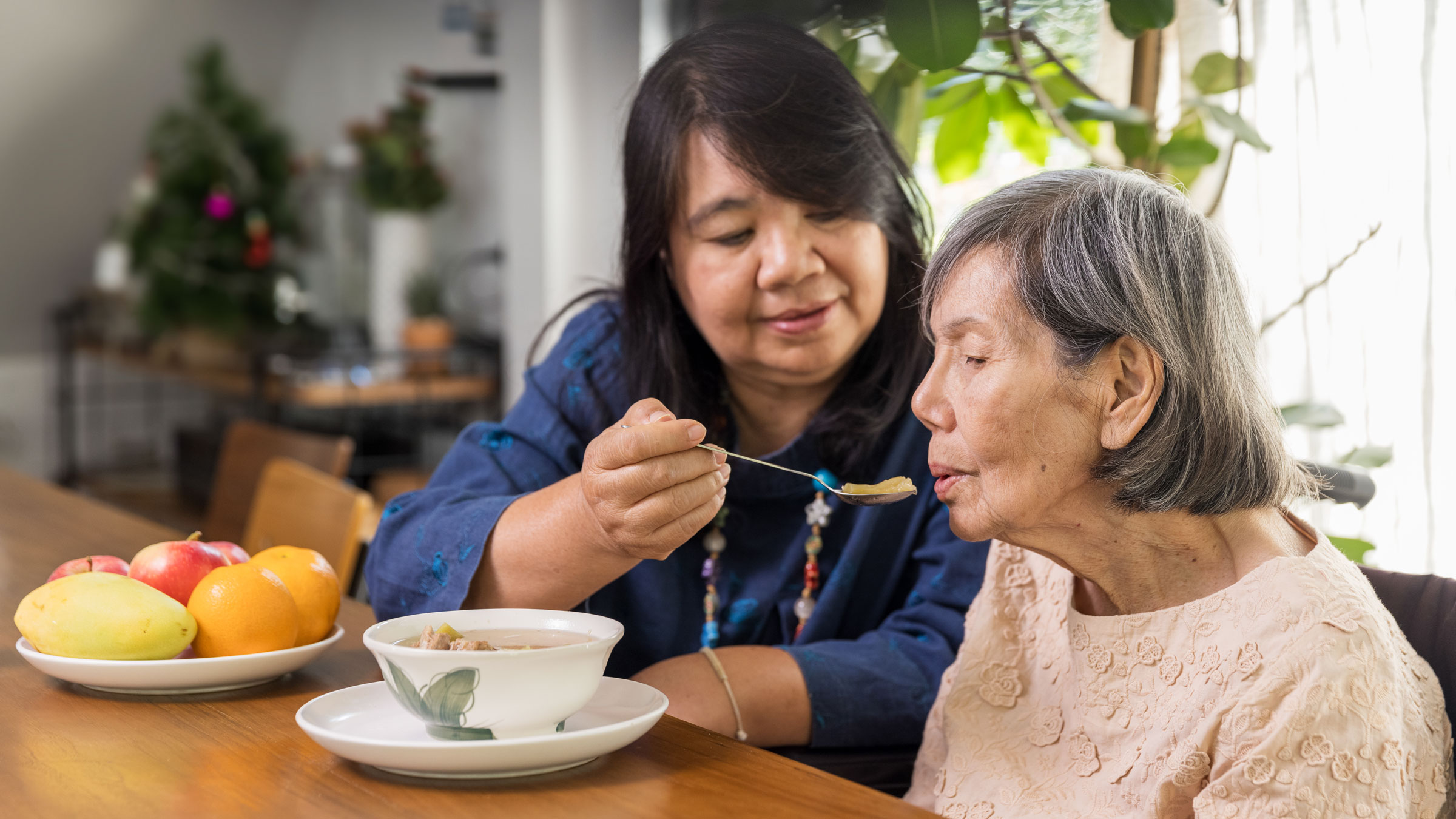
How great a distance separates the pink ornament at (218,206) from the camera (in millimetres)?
4730

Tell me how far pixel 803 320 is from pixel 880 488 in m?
0.23

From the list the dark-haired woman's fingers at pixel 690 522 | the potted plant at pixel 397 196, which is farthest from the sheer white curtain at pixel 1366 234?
the potted plant at pixel 397 196

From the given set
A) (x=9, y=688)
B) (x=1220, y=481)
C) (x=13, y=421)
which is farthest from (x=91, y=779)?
(x=13, y=421)

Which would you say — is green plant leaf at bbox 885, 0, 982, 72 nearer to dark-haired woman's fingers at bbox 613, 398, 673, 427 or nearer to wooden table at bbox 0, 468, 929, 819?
dark-haired woman's fingers at bbox 613, 398, 673, 427

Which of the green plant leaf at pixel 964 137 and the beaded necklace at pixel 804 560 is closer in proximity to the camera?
the beaded necklace at pixel 804 560

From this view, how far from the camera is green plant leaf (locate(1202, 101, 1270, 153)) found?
154cm

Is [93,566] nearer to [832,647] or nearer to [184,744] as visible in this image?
[184,744]

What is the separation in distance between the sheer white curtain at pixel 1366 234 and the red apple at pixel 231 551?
4.30 feet

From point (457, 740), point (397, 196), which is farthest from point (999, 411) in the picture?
point (397, 196)

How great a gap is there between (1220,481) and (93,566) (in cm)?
97

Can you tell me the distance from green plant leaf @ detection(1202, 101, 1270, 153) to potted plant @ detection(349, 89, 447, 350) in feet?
11.5

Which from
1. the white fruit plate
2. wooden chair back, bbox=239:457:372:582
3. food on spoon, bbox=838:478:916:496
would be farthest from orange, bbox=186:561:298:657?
wooden chair back, bbox=239:457:372:582

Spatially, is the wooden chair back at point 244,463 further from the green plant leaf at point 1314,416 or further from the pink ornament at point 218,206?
the pink ornament at point 218,206

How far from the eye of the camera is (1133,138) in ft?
5.34
